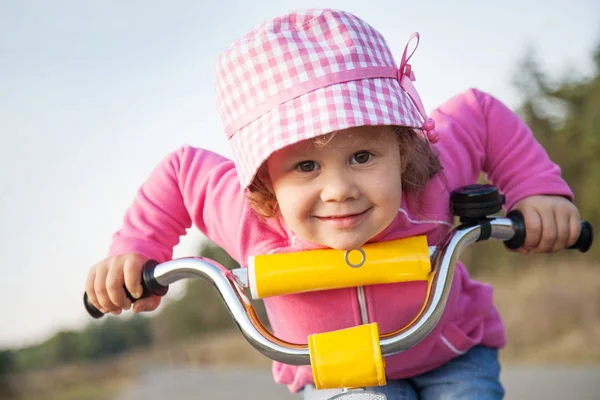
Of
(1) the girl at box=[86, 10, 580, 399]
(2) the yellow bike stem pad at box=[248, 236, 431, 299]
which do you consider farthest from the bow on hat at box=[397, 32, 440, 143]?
(2) the yellow bike stem pad at box=[248, 236, 431, 299]

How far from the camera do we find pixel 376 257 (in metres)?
1.13

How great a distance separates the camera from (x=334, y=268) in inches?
43.7

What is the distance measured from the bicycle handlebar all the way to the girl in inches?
1.3

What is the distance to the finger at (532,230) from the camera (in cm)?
125

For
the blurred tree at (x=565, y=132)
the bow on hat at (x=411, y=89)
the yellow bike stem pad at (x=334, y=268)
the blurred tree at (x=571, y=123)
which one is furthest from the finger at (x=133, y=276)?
the blurred tree at (x=571, y=123)

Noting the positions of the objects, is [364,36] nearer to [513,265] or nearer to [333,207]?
[333,207]

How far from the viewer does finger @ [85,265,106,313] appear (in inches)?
48.6

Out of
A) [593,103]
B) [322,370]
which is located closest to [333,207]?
[322,370]

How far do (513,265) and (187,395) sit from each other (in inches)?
111

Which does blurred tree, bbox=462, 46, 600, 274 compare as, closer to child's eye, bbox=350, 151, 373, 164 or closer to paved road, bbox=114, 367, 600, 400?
paved road, bbox=114, 367, 600, 400

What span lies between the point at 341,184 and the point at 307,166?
9cm

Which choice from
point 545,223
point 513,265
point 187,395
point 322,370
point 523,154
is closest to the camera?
point 322,370

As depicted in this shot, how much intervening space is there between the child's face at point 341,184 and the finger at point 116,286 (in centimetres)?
35

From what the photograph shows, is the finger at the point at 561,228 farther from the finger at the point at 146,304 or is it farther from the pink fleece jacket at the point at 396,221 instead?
the finger at the point at 146,304
